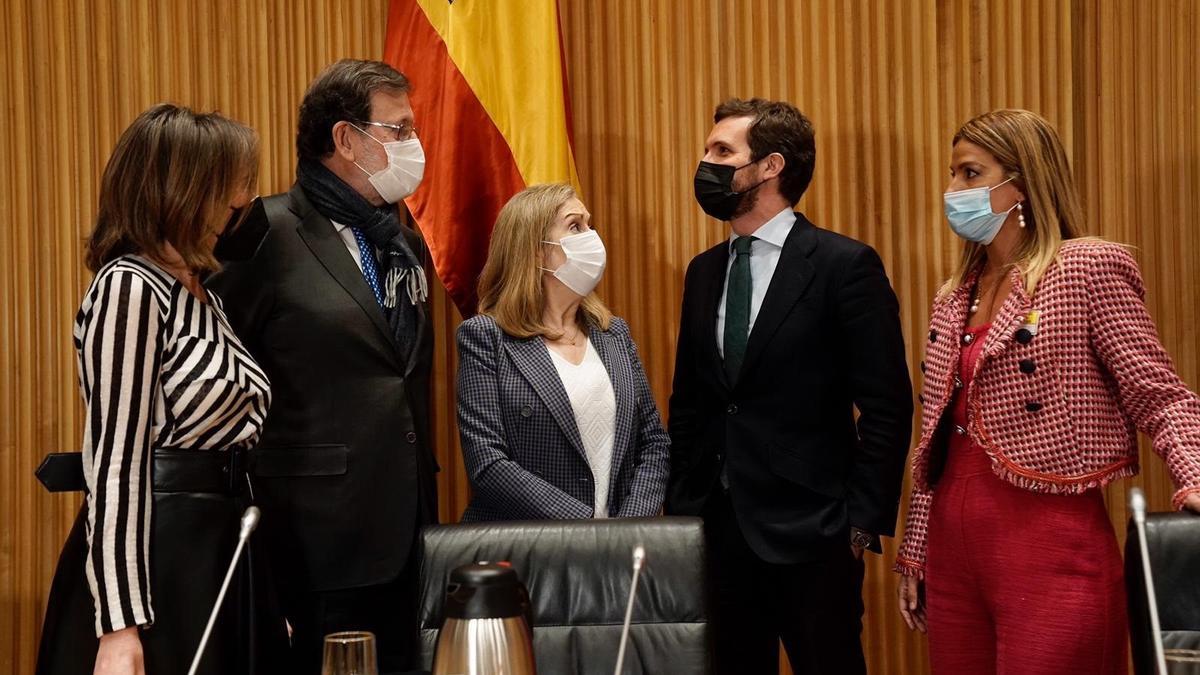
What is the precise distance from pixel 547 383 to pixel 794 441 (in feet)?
1.92

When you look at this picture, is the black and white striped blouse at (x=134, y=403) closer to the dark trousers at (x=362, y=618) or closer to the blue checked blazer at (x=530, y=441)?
the dark trousers at (x=362, y=618)

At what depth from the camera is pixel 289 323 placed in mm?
2562

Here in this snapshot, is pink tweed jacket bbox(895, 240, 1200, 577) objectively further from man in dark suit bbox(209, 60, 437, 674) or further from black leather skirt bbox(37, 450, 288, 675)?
black leather skirt bbox(37, 450, 288, 675)

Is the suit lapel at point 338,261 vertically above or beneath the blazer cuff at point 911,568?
above

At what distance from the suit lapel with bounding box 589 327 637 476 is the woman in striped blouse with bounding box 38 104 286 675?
2.78 feet

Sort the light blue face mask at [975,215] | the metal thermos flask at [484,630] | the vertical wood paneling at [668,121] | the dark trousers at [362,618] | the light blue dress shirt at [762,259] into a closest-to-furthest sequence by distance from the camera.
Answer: the metal thermos flask at [484,630], the light blue face mask at [975,215], the dark trousers at [362,618], the light blue dress shirt at [762,259], the vertical wood paneling at [668,121]

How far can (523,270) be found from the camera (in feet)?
9.46

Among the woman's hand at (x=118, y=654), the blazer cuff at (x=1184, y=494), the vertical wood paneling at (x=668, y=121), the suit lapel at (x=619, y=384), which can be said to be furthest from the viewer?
the vertical wood paneling at (x=668, y=121)

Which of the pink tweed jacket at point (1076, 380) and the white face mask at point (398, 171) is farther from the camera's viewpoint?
the white face mask at point (398, 171)

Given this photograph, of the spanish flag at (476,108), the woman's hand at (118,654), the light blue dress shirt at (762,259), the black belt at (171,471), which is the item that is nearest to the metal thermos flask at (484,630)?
the woman's hand at (118,654)

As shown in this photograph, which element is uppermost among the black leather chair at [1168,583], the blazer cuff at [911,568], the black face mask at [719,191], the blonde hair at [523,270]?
the black face mask at [719,191]

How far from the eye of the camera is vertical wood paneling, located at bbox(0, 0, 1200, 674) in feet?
11.2

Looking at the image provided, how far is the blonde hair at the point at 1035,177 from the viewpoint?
240cm

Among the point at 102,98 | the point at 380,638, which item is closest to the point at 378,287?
the point at 380,638
